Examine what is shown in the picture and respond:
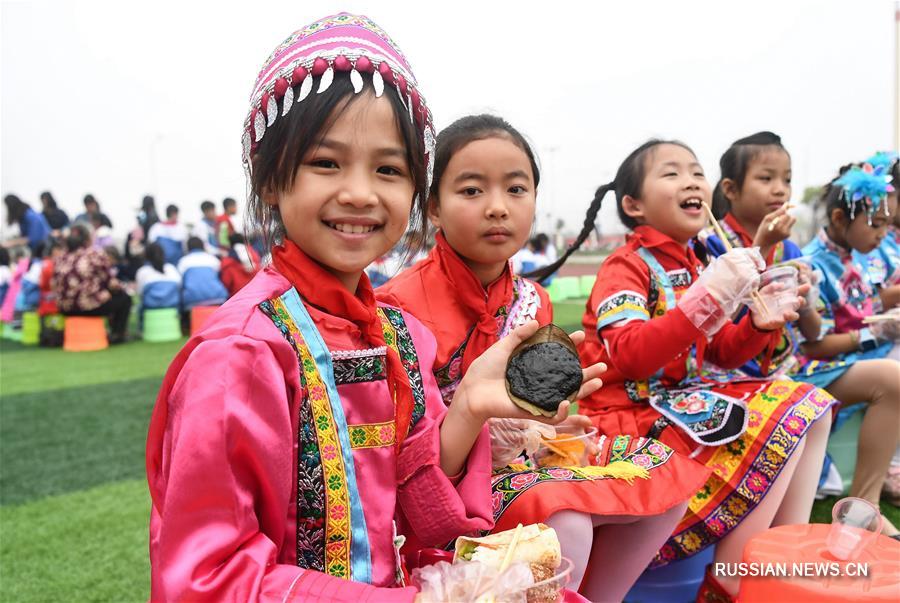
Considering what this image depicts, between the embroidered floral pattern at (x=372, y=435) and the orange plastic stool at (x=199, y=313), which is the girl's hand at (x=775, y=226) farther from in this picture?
the orange plastic stool at (x=199, y=313)

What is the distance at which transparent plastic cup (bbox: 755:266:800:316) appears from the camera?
216 centimetres

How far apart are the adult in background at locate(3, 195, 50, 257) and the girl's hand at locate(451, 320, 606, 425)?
37.7ft

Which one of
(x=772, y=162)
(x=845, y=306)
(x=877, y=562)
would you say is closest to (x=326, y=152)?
(x=877, y=562)

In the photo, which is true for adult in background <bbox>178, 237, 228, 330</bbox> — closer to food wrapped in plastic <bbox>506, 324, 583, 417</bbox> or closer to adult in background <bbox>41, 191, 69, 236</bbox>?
adult in background <bbox>41, 191, 69, 236</bbox>

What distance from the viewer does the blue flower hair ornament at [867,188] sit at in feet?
10.1

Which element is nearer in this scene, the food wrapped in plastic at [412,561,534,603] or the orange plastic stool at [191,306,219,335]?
the food wrapped in plastic at [412,561,534,603]

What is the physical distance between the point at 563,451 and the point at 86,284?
840 cm

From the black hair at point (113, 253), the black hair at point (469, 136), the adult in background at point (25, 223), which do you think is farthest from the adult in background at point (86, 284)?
the black hair at point (469, 136)

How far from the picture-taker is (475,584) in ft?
3.40

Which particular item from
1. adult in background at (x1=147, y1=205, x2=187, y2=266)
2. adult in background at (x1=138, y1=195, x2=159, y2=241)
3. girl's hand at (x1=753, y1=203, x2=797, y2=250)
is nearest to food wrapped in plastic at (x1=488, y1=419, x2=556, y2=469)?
girl's hand at (x1=753, y1=203, x2=797, y2=250)

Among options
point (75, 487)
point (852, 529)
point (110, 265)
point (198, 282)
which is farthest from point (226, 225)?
point (852, 529)

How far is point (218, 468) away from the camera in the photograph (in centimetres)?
101

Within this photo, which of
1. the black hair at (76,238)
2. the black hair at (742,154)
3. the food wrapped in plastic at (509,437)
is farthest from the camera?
the black hair at (76,238)

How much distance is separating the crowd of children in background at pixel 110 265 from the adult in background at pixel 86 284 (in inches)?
0.5
